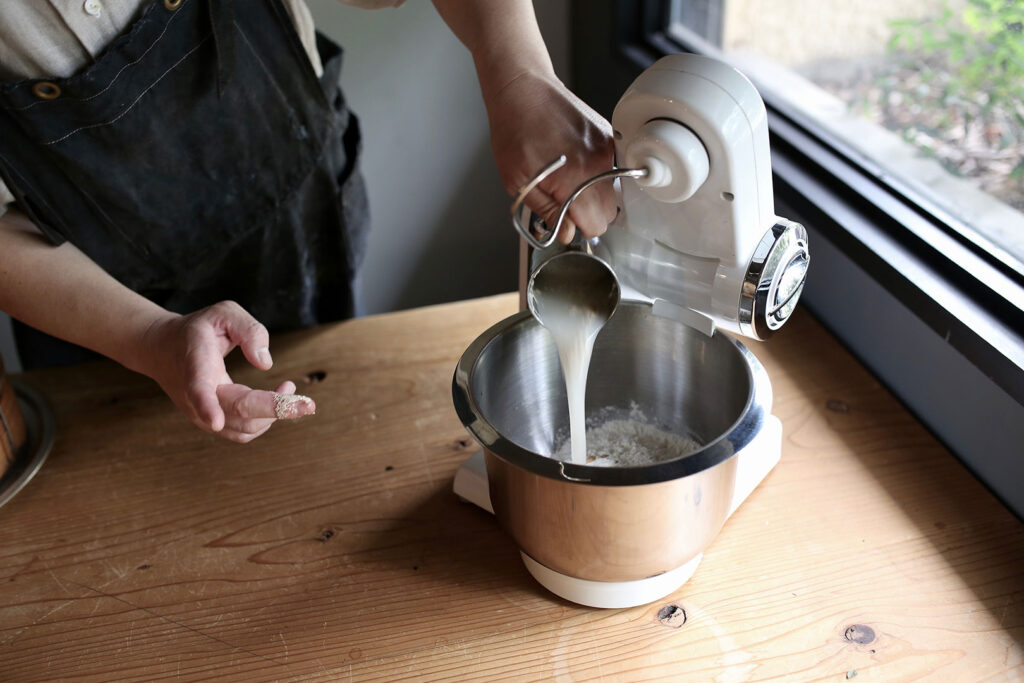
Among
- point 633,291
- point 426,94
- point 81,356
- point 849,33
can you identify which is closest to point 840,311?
point 633,291

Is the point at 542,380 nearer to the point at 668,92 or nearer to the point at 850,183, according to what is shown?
the point at 668,92

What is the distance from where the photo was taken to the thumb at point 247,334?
72 cm

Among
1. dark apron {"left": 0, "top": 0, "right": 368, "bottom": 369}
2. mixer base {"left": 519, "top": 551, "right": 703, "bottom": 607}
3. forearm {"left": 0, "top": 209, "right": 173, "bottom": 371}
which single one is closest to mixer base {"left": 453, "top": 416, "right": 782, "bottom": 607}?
mixer base {"left": 519, "top": 551, "right": 703, "bottom": 607}

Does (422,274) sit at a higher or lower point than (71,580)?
lower

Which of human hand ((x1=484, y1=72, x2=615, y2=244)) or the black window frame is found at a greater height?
human hand ((x1=484, y1=72, x2=615, y2=244))

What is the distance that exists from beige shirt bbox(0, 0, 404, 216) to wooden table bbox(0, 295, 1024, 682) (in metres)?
0.34

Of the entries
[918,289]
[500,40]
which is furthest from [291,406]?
[918,289]

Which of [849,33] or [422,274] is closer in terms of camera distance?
[849,33]

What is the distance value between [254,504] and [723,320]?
48 cm

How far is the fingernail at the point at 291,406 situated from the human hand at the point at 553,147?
247mm

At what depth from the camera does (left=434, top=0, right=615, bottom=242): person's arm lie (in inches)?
26.3

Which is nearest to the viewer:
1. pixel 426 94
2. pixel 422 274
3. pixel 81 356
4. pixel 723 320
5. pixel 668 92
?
pixel 668 92

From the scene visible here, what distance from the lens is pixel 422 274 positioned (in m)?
2.07

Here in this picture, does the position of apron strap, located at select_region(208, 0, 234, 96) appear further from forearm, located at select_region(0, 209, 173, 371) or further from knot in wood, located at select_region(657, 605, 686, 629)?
knot in wood, located at select_region(657, 605, 686, 629)
